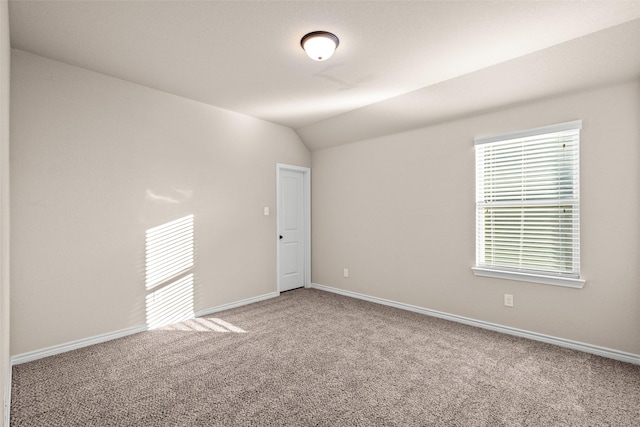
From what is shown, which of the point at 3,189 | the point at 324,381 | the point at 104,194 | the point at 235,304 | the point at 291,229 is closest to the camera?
the point at 3,189

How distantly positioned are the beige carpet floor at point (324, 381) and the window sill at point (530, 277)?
1.96ft

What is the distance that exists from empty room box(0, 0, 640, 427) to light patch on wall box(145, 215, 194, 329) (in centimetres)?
2

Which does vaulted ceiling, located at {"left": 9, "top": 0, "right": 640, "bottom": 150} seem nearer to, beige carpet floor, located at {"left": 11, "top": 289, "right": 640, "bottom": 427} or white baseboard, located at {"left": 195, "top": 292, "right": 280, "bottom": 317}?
beige carpet floor, located at {"left": 11, "top": 289, "right": 640, "bottom": 427}

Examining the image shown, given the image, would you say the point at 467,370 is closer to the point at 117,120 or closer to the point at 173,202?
the point at 173,202

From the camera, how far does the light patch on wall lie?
347cm

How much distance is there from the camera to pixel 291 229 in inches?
203

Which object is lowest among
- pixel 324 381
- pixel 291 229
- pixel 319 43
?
pixel 324 381

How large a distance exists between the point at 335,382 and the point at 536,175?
2735 mm

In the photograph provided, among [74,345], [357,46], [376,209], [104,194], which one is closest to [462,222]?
[376,209]

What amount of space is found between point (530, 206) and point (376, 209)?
186 centimetres

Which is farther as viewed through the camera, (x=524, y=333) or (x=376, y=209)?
(x=376, y=209)

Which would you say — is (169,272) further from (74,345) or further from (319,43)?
(319,43)

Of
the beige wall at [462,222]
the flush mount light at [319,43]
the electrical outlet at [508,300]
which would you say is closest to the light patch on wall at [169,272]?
the beige wall at [462,222]

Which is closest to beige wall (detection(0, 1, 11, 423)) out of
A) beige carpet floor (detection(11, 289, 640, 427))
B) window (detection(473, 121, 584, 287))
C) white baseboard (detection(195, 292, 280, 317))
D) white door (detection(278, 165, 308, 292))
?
beige carpet floor (detection(11, 289, 640, 427))
